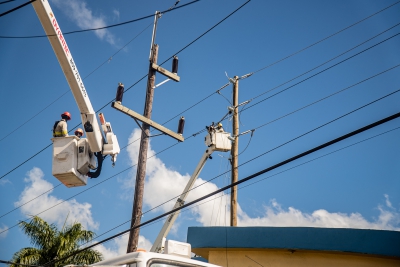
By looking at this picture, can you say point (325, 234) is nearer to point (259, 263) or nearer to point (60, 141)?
point (259, 263)

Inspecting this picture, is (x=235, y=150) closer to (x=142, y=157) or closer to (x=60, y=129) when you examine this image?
(x=142, y=157)

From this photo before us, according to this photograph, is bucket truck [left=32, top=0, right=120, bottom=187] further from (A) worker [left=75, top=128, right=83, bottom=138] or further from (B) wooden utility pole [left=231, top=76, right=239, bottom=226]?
(B) wooden utility pole [left=231, top=76, right=239, bottom=226]

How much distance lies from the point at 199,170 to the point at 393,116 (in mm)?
11583

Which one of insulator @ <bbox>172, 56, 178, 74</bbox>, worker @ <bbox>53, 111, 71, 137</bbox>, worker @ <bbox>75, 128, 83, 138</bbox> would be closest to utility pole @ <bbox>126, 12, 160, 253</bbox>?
insulator @ <bbox>172, 56, 178, 74</bbox>

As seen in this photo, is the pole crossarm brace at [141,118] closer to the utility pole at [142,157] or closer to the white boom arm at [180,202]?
the utility pole at [142,157]

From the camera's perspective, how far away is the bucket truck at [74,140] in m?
9.07


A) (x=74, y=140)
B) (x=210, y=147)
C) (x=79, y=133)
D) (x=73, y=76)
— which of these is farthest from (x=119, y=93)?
(x=210, y=147)

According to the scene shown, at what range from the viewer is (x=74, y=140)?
9.71 m

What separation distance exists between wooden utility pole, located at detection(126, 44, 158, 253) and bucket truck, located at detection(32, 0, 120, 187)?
1743 millimetres

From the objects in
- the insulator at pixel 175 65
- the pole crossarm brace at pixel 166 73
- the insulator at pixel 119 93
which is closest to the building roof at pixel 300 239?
the insulator at pixel 119 93

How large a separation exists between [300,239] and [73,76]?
7.38 m

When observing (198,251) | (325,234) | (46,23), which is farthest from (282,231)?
(46,23)

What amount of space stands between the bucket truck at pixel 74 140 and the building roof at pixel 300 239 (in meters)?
4.50

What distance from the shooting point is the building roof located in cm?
1176
